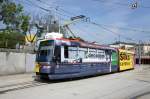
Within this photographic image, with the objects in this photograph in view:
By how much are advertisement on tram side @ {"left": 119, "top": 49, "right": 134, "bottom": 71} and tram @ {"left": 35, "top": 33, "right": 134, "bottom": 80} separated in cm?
641

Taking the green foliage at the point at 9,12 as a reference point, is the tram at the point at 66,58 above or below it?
below

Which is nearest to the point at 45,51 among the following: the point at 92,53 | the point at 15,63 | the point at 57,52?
the point at 57,52

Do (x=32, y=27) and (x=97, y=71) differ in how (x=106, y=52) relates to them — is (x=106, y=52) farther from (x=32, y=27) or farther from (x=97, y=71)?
(x=32, y=27)

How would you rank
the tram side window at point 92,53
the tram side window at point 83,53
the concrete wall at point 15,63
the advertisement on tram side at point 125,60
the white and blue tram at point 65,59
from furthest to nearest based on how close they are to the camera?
the advertisement on tram side at point 125,60, the concrete wall at point 15,63, the tram side window at point 92,53, the tram side window at point 83,53, the white and blue tram at point 65,59

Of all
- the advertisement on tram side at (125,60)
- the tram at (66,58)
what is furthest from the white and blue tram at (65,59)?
the advertisement on tram side at (125,60)

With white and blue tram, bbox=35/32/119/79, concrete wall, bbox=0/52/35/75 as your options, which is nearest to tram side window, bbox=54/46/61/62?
white and blue tram, bbox=35/32/119/79

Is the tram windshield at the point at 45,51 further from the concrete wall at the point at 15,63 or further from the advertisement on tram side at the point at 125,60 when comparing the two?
the advertisement on tram side at the point at 125,60

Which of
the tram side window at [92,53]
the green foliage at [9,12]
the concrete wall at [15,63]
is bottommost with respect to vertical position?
the concrete wall at [15,63]

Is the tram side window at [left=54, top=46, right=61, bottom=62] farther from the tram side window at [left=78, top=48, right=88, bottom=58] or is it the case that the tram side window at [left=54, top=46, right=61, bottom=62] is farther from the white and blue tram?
the tram side window at [left=78, top=48, right=88, bottom=58]

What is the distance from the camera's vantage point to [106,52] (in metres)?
28.0

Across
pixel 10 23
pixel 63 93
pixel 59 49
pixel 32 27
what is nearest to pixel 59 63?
pixel 59 49

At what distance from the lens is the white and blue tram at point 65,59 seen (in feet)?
64.4

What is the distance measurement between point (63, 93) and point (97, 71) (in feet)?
36.5

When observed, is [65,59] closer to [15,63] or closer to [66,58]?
[66,58]
